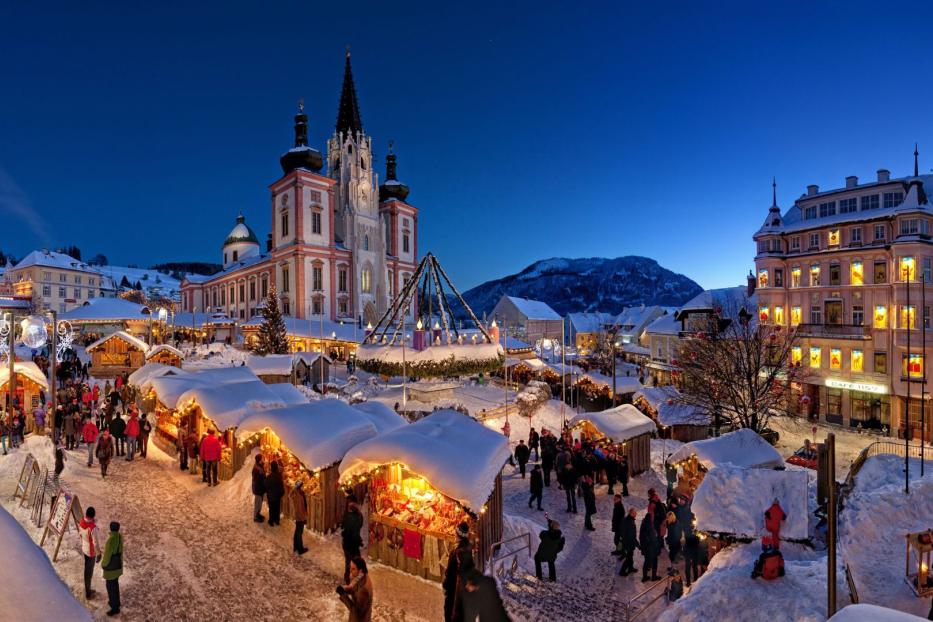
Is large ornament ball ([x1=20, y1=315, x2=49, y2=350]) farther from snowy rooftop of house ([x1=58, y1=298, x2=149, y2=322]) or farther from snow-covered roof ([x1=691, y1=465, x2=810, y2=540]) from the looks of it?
snowy rooftop of house ([x1=58, y1=298, x2=149, y2=322])

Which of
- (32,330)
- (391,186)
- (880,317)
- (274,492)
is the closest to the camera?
(274,492)

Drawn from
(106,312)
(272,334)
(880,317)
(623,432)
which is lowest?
(623,432)

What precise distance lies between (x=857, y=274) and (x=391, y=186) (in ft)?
178

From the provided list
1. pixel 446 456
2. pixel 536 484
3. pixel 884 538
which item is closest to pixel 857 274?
pixel 884 538

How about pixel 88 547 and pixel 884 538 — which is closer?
pixel 88 547

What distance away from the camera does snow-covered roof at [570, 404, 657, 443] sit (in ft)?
53.6

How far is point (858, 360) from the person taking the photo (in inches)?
1162

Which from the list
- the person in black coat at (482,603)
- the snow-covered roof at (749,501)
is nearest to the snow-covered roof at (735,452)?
the snow-covered roof at (749,501)

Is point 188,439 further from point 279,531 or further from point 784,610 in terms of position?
point 784,610

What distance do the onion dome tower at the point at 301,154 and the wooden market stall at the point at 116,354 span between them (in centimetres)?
3133

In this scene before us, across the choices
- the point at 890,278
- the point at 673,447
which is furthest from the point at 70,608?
the point at 890,278

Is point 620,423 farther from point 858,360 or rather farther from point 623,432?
point 858,360

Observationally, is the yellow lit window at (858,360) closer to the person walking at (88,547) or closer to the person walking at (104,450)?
the person walking at (88,547)

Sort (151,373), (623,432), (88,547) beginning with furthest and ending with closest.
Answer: (151,373)
(623,432)
(88,547)
